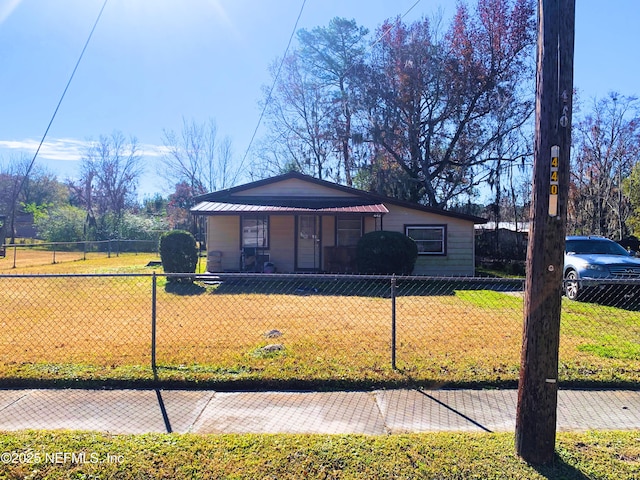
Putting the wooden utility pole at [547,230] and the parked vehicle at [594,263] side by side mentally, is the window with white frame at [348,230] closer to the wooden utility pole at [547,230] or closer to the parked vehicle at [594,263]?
the parked vehicle at [594,263]

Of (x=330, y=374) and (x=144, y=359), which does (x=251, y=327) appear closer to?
(x=144, y=359)

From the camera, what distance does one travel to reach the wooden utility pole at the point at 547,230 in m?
2.93

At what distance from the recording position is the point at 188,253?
13.6 meters

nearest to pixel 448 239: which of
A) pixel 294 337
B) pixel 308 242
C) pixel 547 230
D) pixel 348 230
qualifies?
pixel 348 230

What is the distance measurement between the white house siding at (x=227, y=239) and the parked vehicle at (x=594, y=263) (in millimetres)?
10654

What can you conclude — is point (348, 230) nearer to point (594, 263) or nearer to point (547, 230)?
point (594, 263)

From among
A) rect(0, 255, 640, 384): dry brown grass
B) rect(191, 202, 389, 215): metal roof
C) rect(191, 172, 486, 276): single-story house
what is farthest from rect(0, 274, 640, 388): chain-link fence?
rect(191, 172, 486, 276): single-story house

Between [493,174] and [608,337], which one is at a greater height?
[493,174]

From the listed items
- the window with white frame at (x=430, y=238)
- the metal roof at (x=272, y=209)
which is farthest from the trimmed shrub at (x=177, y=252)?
the window with white frame at (x=430, y=238)

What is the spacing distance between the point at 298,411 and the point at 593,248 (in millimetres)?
10759

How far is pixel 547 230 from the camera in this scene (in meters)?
2.97

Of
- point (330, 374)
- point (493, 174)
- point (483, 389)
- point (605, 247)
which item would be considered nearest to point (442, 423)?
point (483, 389)

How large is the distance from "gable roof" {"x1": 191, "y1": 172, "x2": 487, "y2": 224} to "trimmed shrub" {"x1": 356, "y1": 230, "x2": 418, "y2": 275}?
1.64 metres

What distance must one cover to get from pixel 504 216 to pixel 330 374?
29550 millimetres
